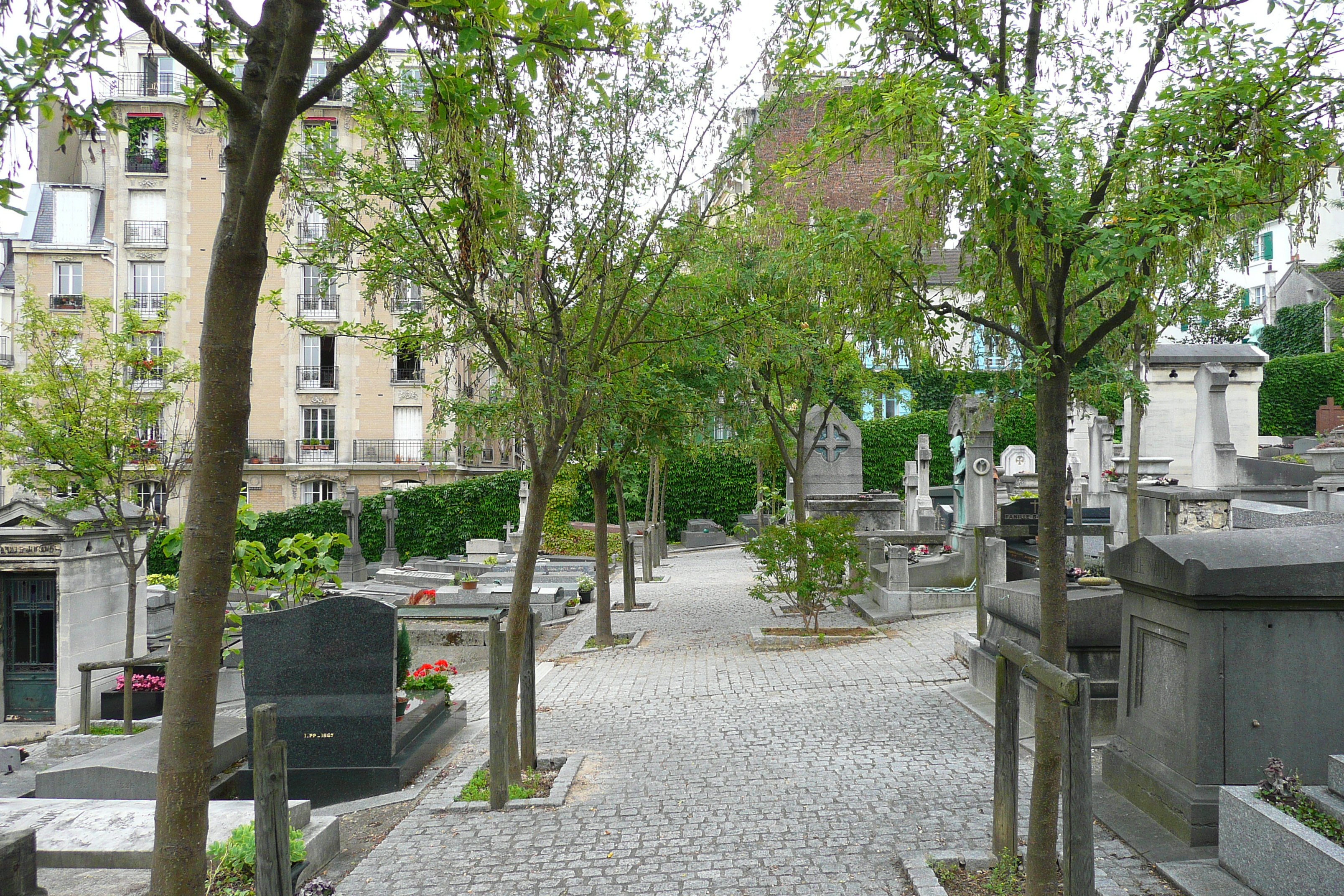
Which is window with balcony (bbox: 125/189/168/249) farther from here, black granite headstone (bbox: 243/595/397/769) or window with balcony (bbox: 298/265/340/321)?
black granite headstone (bbox: 243/595/397/769)

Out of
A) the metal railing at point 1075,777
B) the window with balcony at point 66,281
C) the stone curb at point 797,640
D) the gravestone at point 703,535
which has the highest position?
the window with balcony at point 66,281

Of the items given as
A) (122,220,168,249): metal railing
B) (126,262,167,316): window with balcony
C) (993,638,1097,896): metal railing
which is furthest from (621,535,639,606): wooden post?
(122,220,168,249): metal railing

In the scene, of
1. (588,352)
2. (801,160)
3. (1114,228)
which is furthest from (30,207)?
(1114,228)

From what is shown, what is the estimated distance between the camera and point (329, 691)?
7516mm

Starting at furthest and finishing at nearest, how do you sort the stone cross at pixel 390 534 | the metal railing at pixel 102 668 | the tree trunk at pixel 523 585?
the stone cross at pixel 390 534, the metal railing at pixel 102 668, the tree trunk at pixel 523 585

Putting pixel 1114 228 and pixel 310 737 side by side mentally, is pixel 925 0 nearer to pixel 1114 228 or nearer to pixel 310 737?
pixel 1114 228

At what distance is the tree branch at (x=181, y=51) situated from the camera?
3.18 meters

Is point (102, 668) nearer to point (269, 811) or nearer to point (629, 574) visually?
point (269, 811)

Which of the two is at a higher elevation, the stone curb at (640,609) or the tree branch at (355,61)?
the tree branch at (355,61)

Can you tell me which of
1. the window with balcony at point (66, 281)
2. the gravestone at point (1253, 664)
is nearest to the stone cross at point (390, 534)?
the window with balcony at point (66, 281)

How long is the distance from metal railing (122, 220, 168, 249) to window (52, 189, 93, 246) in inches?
74.6

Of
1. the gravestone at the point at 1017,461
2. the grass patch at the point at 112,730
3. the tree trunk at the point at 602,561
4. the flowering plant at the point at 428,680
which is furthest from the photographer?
the gravestone at the point at 1017,461

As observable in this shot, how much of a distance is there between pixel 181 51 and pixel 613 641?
39.2 feet

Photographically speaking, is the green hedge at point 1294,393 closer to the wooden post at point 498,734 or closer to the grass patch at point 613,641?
the grass patch at point 613,641
